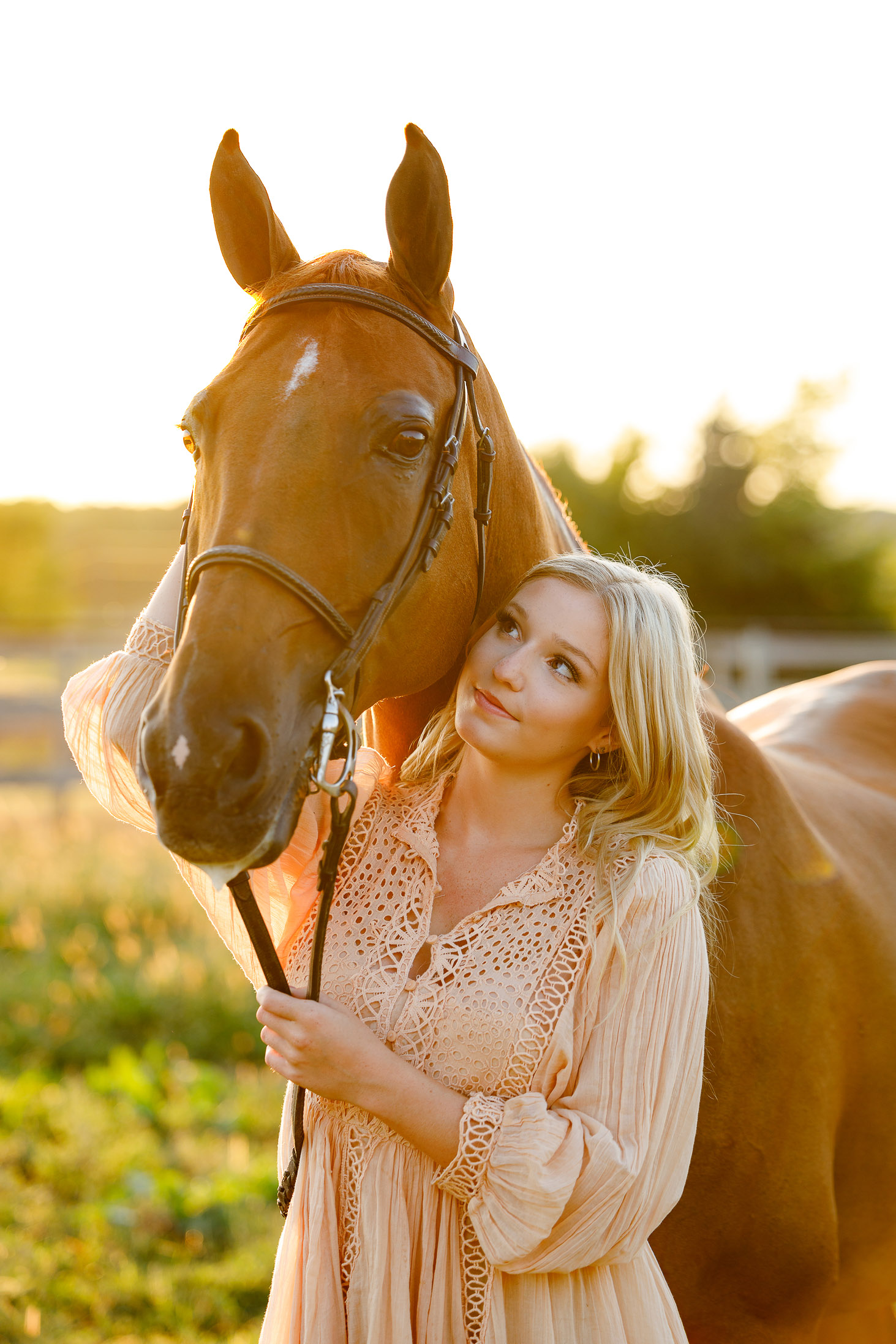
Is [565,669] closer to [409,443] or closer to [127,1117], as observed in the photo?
[409,443]

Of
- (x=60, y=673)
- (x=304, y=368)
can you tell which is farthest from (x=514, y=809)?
(x=60, y=673)

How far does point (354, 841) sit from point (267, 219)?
110 cm

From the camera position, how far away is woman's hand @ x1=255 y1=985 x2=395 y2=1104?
4.90 ft

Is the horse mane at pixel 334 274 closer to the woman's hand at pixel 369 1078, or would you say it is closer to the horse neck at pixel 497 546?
the horse neck at pixel 497 546

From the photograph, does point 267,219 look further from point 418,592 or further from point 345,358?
point 418,592

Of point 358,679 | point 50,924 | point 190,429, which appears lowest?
point 50,924

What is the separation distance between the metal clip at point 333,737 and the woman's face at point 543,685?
294mm

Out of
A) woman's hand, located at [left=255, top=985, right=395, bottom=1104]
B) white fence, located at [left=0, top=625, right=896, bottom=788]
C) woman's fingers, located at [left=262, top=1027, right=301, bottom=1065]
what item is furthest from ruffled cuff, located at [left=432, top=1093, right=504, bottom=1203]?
white fence, located at [left=0, top=625, right=896, bottom=788]

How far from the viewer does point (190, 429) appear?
5.32 ft

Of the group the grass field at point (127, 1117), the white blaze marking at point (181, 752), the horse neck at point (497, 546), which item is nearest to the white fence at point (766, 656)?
the grass field at point (127, 1117)

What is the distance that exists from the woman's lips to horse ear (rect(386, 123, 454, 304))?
678 mm

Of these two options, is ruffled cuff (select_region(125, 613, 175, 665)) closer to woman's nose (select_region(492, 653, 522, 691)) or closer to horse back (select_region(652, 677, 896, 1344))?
woman's nose (select_region(492, 653, 522, 691))

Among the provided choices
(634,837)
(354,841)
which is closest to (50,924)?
(354,841)

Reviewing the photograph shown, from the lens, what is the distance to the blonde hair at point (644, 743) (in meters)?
1.70
